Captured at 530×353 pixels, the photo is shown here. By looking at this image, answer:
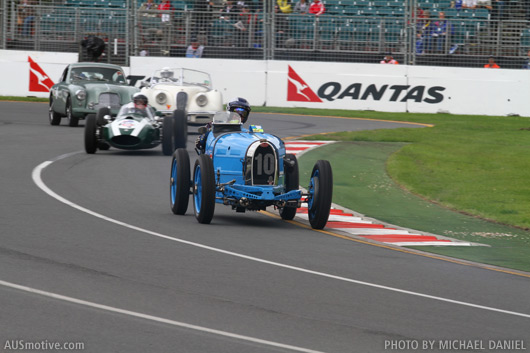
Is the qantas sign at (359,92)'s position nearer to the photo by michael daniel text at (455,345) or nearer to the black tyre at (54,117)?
the black tyre at (54,117)

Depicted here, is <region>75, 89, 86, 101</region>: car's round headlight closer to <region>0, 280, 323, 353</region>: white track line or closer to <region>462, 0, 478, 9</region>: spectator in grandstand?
<region>462, 0, 478, 9</region>: spectator in grandstand

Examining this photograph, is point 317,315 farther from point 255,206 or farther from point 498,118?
point 498,118

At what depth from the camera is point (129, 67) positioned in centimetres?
3044

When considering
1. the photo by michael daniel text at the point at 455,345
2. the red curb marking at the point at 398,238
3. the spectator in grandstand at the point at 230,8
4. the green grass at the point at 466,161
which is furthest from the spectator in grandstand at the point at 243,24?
the photo by michael daniel text at the point at 455,345

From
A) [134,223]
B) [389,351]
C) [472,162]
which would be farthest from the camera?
[472,162]

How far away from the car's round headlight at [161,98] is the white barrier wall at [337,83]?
7358 mm

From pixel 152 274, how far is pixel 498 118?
21.7 metres

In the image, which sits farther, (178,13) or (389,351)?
(178,13)

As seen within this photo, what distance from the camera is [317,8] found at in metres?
31.3

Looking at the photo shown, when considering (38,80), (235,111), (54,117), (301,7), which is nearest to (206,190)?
(235,111)

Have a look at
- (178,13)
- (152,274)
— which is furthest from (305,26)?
(152,274)

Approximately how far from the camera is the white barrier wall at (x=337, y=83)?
1155 inches

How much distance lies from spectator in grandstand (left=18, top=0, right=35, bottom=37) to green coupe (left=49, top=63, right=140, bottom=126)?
7466 mm

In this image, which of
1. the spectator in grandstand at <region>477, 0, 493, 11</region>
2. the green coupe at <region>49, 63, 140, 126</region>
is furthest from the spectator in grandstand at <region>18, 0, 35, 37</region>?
the spectator in grandstand at <region>477, 0, 493, 11</region>
